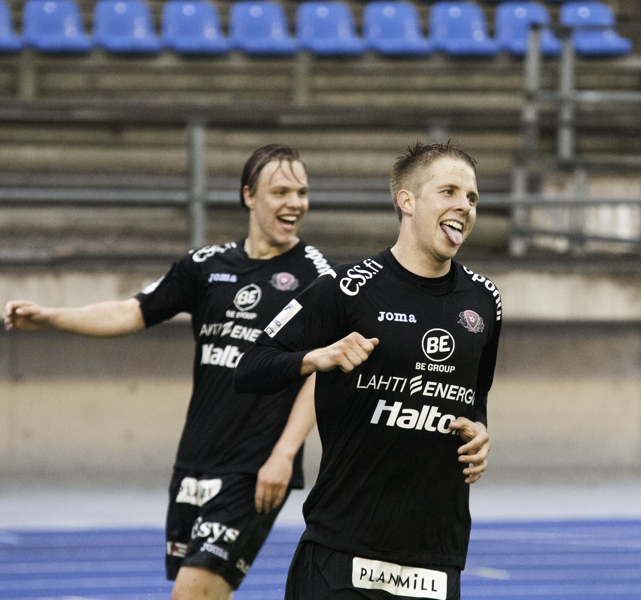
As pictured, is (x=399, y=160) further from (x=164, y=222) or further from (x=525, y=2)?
(x=525, y=2)

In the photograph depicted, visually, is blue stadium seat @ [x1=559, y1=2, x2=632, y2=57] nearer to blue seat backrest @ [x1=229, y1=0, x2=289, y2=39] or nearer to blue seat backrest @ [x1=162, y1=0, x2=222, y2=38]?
blue seat backrest @ [x1=229, y1=0, x2=289, y2=39]

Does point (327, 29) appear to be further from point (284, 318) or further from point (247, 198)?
point (284, 318)

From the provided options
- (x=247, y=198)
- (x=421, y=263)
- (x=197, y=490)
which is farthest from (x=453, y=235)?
(x=197, y=490)

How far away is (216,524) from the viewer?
168 inches

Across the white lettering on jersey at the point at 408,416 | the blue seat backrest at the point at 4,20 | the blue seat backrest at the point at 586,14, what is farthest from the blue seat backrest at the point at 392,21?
the white lettering on jersey at the point at 408,416

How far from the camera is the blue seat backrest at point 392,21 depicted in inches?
511

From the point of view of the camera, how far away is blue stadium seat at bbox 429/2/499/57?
12.6m

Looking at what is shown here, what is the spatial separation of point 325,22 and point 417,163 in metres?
10.2

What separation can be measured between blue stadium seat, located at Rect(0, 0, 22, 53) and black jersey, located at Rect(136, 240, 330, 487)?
8594 mm

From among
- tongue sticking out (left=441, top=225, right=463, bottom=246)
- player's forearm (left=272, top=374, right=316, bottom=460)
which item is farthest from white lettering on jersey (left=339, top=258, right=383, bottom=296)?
player's forearm (left=272, top=374, right=316, bottom=460)

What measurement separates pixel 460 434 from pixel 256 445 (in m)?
1.43

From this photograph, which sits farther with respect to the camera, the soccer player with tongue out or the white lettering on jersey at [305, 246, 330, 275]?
the white lettering on jersey at [305, 246, 330, 275]

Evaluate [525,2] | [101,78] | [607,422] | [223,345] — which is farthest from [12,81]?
[223,345]

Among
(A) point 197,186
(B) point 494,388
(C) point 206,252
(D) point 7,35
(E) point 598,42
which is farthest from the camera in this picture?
(E) point 598,42
